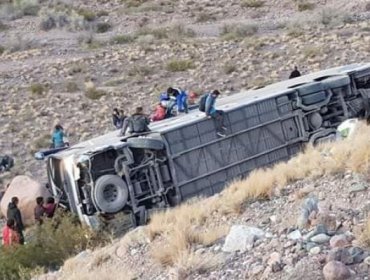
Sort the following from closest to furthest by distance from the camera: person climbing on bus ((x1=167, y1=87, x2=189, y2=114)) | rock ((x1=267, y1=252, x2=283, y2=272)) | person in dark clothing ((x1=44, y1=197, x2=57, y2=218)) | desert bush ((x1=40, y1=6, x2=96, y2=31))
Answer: rock ((x1=267, y1=252, x2=283, y2=272))
person in dark clothing ((x1=44, y1=197, x2=57, y2=218))
person climbing on bus ((x1=167, y1=87, x2=189, y2=114))
desert bush ((x1=40, y1=6, x2=96, y2=31))

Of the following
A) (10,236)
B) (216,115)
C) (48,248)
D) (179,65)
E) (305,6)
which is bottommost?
(48,248)

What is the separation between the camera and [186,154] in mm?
14938

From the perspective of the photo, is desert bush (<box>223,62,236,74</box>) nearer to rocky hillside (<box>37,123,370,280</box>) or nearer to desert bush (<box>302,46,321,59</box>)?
desert bush (<box>302,46,321,59</box>)

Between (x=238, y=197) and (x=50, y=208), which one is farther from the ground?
(x=238, y=197)

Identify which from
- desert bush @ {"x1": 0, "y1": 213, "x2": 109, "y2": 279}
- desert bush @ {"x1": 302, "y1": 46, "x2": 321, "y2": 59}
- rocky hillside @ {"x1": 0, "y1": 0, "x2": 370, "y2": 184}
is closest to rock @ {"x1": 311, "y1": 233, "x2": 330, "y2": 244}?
desert bush @ {"x1": 0, "y1": 213, "x2": 109, "y2": 279}

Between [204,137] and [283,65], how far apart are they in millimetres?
18112

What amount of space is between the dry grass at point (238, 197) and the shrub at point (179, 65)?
74.0ft

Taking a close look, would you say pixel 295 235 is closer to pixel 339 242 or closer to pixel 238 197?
pixel 339 242

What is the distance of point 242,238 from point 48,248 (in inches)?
205

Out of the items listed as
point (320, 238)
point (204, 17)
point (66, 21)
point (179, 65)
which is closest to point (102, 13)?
point (66, 21)

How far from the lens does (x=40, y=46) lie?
44.1 m

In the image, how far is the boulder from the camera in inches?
705

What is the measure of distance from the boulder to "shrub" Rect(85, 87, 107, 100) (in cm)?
1213

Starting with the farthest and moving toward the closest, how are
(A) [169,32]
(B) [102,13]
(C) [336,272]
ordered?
(B) [102,13] → (A) [169,32] → (C) [336,272]
